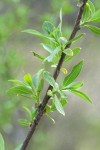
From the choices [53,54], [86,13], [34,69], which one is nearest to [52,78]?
[53,54]

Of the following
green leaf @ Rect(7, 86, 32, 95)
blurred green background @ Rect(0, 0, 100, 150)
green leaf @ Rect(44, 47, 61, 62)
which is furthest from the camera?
blurred green background @ Rect(0, 0, 100, 150)

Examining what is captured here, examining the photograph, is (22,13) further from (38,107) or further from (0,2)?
(38,107)

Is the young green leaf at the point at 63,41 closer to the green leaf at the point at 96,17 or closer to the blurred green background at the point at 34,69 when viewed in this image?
the green leaf at the point at 96,17

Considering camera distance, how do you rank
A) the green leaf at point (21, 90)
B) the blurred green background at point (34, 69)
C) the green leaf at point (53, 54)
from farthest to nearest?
the blurred green background at point (34, 69) → the green leaf at point (21, 90) → the green leaf at point (53, 54)

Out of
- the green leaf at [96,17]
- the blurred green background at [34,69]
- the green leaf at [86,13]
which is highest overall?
the green leaf at [86,13]

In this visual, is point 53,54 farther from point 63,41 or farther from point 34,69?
point 34,69

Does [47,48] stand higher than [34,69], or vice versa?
[47,48]

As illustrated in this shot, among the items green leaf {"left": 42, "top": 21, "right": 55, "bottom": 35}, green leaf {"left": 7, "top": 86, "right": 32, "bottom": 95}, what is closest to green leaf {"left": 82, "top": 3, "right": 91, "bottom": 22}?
green leaf {"left": 42, "top": 21, "right": 55, "bottom": 35}

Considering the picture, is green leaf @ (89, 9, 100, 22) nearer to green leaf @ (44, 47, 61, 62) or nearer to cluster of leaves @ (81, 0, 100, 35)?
cluster of leaves @ (81, 0, 100, 35)

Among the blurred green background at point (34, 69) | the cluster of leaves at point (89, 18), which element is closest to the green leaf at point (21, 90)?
the cluster of leaves at point (89, 18)

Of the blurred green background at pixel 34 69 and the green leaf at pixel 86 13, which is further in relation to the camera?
the blurred green background at pixel 34 69
